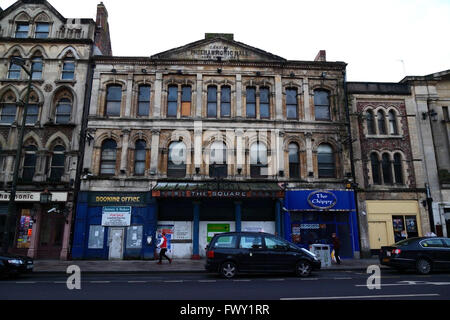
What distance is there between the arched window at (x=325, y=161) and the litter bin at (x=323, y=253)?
6.38 meters

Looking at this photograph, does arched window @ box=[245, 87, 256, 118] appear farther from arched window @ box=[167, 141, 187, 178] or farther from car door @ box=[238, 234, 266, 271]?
car door @ box=[238, 234, 266, 271]

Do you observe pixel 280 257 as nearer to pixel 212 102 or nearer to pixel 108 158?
pixel 212 102

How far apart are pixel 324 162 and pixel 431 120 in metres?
8.33

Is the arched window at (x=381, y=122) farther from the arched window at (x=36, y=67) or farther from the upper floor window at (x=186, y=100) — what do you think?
the arched window at (x=36, y=67)

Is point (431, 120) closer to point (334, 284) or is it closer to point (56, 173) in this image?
point (334, 284)

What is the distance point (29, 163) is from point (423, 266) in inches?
876

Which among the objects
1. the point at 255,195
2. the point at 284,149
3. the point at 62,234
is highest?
the point at 284,149

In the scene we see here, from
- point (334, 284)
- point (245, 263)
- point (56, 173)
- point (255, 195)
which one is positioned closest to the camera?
point (334, 284)

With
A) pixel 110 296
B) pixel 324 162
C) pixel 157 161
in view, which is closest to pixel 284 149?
pixel 324 162

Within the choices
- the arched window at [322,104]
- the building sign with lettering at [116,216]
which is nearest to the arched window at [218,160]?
the building sign with lettering at [116,216]

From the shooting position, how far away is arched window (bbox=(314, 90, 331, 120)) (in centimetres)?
2062

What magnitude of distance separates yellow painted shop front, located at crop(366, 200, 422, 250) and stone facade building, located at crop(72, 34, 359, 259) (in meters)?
1.46

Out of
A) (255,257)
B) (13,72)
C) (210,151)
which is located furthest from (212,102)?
(13,72)

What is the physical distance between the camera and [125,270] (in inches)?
523
